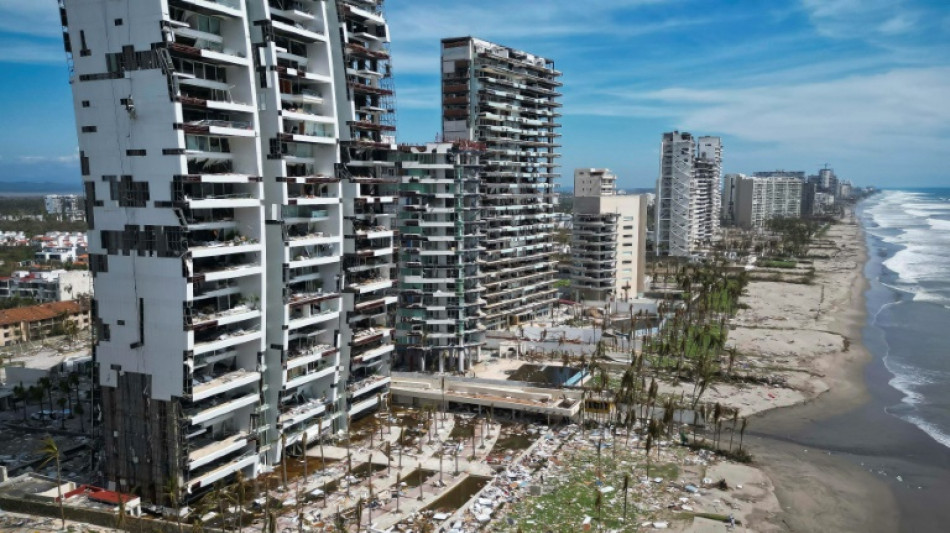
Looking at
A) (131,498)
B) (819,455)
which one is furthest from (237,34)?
(819,455)

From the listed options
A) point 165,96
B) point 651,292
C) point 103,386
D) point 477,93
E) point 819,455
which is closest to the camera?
point 165,96

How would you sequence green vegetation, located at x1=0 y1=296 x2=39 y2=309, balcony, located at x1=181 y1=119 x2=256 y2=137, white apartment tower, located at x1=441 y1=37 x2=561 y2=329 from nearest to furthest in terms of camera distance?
1. balcony, located at x1=181 y1=119 x2=256 y2=137
2. white apartment tower, located at x1=441 y1=37 x2=561 y2=329
3. green vegetation, located at x1=0 y1=296 x2=39 y2=309

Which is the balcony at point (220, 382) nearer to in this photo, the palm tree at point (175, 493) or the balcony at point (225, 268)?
the palm tree at point (175, 493)

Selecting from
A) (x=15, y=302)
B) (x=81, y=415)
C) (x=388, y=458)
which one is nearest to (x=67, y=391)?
(x=81, y=415)

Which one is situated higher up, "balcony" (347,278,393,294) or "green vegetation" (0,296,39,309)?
"balcony" (347,278,393,294)

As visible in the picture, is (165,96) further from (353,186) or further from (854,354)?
(854,354)

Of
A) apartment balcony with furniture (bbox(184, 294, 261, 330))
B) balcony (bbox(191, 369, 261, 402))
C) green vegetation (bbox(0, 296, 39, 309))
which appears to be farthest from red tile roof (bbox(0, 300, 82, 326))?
balcony (bbox(191, 369, 261, 402))

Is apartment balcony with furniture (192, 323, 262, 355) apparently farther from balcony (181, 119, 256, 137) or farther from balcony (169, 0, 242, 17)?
balcony (169, 0, 242, 17)
